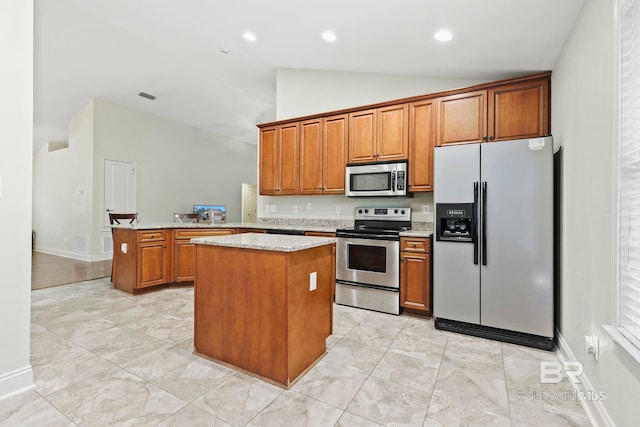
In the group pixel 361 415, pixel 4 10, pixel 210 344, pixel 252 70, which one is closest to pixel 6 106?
pixel 4 10

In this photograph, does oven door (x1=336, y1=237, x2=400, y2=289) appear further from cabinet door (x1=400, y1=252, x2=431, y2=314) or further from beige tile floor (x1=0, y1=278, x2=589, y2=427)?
beige tile floor (x1=0, y1=278, x2=589, y2=427)

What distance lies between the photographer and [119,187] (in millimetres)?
6656

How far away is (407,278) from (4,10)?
3672mm

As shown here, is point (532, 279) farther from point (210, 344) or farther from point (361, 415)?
point (210, 344)

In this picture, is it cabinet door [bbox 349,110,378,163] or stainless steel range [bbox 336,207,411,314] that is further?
cabinet door [bbox 349,110,378,163]

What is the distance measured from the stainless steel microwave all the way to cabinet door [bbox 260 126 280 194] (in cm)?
125

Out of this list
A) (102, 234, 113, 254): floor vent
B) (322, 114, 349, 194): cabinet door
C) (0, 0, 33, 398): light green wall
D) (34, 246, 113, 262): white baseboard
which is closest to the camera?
(0, 0, 33, 398): light green wall

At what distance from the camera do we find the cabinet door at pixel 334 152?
4012mm

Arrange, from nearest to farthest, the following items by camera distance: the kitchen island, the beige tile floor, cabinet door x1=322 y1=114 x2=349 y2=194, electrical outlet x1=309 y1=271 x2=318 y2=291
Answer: the beige tile floor, the kitchen island, electrical outlet x1=309 y1=271 x2=318 y2=291, cabinet door x1=322 y1=114 x2=349 y2=194

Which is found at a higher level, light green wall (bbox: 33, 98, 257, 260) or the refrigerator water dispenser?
light green wall (bbox: 33, 98, 257, 260)

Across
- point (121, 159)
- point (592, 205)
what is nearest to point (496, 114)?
point (592, 205)

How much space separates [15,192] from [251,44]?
10.3ft

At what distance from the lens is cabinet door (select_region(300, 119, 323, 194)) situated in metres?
4.20

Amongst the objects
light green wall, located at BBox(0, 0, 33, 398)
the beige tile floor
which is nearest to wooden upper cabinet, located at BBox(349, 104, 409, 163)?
the beige tile floor
